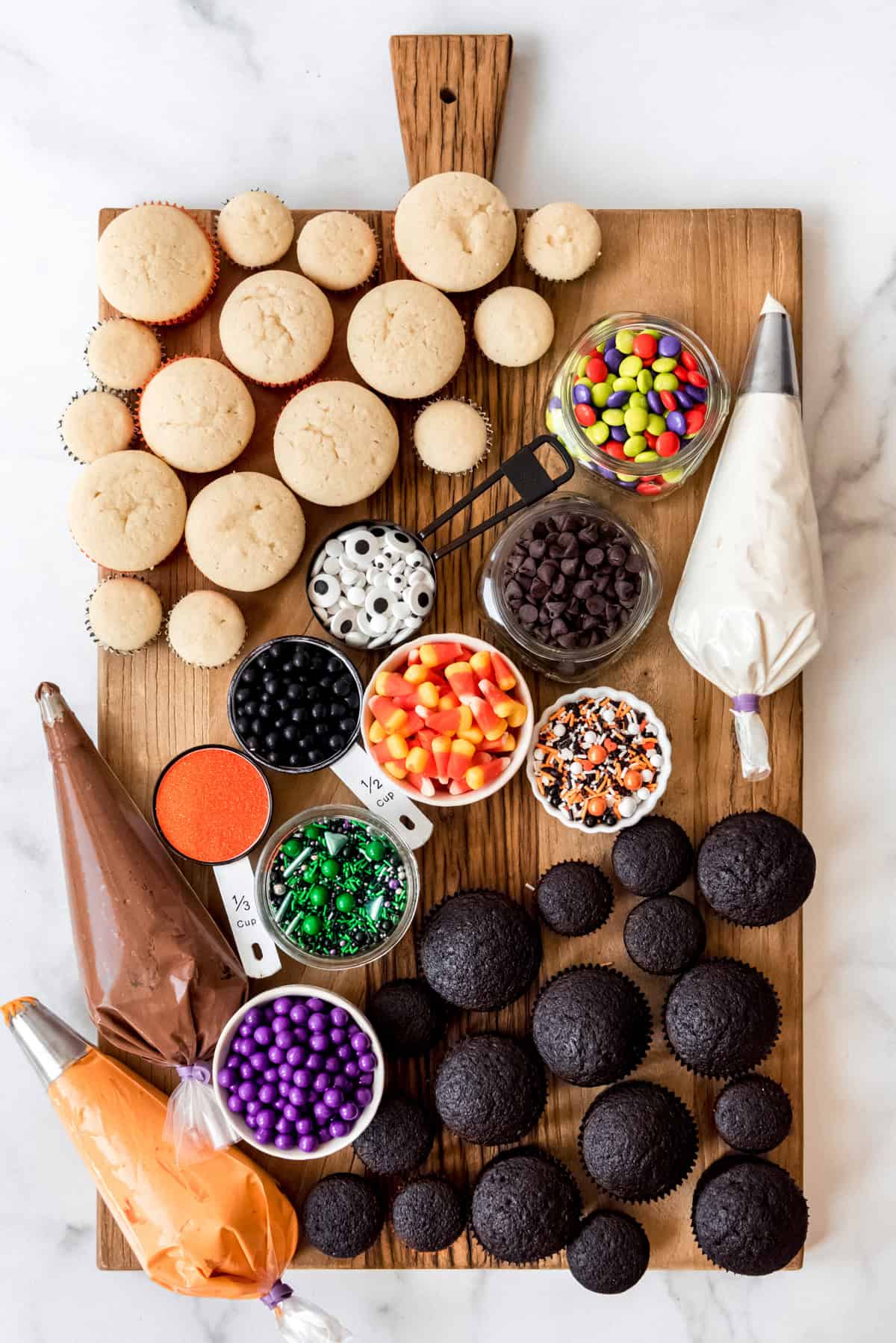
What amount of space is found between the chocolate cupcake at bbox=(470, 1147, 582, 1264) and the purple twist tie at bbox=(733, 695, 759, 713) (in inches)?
33.5

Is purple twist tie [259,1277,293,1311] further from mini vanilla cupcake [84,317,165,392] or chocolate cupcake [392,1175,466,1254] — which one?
mini vanilla cupcake [84,317,165,392]

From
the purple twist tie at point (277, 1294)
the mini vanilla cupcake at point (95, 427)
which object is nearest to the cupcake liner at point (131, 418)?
the mini vanilla cupcake at point (95, 427)

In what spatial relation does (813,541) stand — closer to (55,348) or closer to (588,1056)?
(588,1056)

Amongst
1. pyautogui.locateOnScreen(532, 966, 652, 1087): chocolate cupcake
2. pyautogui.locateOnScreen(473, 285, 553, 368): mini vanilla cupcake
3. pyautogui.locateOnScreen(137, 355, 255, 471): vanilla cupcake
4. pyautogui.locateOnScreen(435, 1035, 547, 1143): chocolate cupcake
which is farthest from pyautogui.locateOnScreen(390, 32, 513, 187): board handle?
pyautogui.locateOnScreen(435, 1035, 547, 1143): chocolate cupcake

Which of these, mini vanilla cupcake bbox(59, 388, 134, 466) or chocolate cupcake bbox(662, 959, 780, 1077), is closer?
chocolate cupcake bbox(662, 959, 780, 1077)

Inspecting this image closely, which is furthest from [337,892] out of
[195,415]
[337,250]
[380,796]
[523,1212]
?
[337,250]

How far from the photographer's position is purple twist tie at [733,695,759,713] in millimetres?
1800

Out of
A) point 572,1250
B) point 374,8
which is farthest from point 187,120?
point 572,1250

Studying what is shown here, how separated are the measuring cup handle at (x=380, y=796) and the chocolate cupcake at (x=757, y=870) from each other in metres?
0.50

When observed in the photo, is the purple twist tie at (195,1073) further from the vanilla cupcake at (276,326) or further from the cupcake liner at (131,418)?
the vanilla cupcake at (276,326)

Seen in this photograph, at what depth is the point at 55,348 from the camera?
2.05 metres

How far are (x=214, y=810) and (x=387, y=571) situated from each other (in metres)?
0.52

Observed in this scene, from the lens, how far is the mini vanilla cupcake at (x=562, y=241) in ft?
6.00

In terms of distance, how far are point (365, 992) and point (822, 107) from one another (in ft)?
6.14
